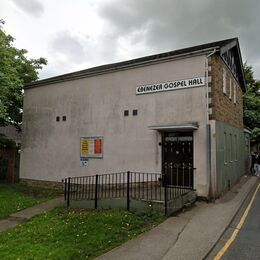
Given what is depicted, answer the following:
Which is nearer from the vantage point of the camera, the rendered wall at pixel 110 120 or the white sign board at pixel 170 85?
the white sign board at pixel 170 85

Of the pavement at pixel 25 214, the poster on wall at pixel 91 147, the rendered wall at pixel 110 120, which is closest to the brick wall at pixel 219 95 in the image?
the rendered wall at pixel 110 120

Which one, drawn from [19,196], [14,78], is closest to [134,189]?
[19,196]

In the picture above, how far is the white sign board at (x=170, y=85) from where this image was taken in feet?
35.6

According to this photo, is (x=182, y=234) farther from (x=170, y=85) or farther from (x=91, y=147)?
(x=91, y=147)

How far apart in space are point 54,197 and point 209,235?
807cm

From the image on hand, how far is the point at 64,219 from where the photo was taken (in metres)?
8.44

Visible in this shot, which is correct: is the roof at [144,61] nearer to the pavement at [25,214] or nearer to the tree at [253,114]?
the pavement at [25,214]

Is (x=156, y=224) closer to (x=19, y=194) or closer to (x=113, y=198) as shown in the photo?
(x=113, y=198)

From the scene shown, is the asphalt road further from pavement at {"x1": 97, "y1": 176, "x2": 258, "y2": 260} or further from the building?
the building

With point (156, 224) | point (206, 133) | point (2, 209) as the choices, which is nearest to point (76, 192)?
point (2, 209)

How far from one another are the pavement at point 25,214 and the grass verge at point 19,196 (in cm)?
42

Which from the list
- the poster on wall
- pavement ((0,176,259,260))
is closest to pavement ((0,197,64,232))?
pavement ((0,176,259,260))

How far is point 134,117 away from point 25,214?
588 cm

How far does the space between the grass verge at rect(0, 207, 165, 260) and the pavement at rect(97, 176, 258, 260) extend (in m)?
0.40
